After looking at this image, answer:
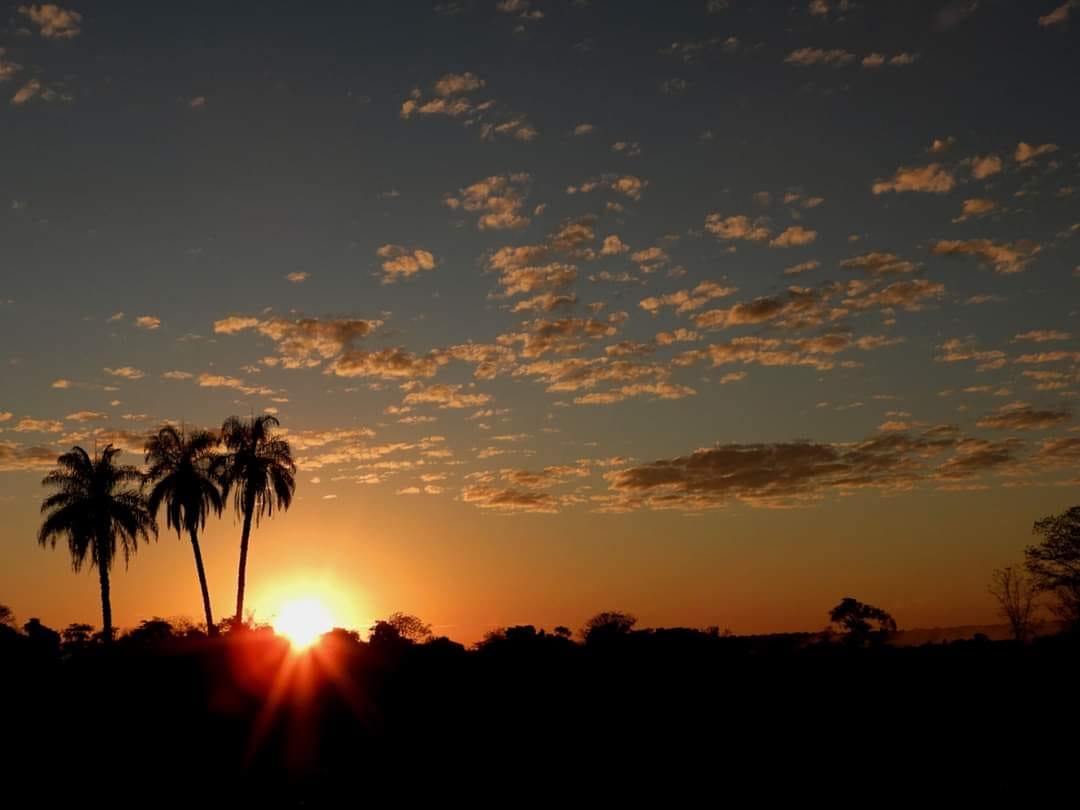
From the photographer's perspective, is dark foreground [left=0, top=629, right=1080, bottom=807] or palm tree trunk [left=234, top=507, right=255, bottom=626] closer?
dark foreground [left=0, top=629, right=1080, bottom=807]

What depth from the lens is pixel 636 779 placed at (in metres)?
26.7

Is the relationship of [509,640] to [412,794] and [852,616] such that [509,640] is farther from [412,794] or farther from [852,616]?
[852,616]

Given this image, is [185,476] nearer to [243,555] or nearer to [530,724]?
[243,555]

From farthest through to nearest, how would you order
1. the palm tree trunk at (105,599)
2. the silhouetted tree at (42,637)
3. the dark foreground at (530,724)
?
the palm tree trunk at (105,599)
the silhouetted tree at (42,637)
the dark foreground at (530,724)

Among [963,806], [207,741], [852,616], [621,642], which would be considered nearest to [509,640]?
[621,642]

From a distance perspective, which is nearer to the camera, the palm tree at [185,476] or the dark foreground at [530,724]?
the dark foreground at [530,724]

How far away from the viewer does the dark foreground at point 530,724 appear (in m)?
26.1

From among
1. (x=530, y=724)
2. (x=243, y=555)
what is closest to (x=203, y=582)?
(x=243, y=555)

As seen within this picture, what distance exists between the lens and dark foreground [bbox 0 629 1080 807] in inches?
1028

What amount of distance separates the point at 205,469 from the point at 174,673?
20.5 metres

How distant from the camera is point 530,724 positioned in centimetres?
3319

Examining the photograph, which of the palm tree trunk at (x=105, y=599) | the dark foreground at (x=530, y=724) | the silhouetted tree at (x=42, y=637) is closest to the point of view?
the dark foreground at (x=530, y=724)

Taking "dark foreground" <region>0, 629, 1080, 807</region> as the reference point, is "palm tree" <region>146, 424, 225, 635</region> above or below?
above

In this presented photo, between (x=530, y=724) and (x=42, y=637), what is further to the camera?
(x=42, y=637)
